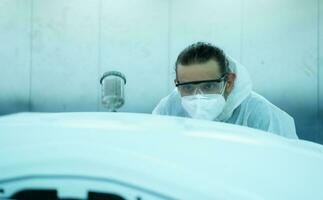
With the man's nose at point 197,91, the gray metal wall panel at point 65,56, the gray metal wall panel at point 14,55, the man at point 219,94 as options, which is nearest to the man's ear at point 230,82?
the man at point 219,94

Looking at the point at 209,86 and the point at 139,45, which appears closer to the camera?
the point at 209,86

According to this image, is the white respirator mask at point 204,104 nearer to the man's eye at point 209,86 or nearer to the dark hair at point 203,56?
the man's eye at point 209,86

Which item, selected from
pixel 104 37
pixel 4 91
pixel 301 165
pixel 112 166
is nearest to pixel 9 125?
pixel 112 166

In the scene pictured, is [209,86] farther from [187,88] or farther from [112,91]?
[112,91]

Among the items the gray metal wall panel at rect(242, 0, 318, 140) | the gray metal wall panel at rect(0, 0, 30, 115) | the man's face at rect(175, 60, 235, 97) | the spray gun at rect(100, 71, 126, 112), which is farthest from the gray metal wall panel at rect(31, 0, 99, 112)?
the spray gun at rect(100, 71, 126, 112)

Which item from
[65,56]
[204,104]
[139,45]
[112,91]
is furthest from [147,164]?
[65,56]

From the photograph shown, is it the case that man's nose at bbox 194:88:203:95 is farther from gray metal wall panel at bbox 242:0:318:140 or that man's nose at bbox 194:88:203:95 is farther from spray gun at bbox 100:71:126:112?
gray metal wall panel at bbox 242:0:318:140

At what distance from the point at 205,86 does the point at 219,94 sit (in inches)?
2.9

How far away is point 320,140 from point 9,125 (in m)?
3.58

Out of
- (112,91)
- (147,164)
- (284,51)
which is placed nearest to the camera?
(147,164)

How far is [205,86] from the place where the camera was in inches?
80.0

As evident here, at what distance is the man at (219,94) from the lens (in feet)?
6.63

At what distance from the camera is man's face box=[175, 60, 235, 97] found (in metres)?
2.03

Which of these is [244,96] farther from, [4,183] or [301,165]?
[4,183]
